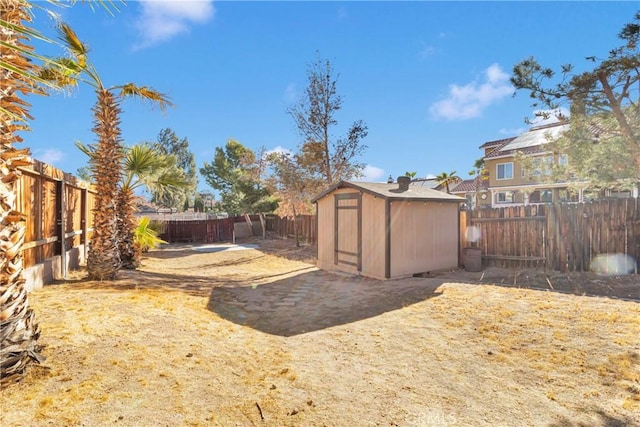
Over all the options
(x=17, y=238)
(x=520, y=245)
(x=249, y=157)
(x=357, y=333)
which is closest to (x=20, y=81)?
(x=17, y=238)

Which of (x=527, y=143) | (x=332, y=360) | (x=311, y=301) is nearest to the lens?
(x=332, y=360)

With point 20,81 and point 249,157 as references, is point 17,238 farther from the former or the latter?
point 249,157

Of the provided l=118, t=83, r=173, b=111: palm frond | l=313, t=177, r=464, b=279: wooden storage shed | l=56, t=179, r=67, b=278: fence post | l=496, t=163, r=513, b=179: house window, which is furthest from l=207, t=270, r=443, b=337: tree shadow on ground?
l=496, t=163, r=513, b=179: house window

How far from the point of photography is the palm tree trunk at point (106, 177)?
739 centimetres

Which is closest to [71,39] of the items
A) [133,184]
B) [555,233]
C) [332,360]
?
[133,184]

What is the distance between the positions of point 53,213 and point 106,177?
1.26 meters

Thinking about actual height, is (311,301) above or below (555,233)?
below

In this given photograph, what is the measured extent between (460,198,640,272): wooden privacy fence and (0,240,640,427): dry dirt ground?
1.70 m

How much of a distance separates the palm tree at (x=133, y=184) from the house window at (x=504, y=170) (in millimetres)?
25860

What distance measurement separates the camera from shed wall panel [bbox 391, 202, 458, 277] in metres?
8.73

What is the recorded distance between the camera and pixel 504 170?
27.0 meters

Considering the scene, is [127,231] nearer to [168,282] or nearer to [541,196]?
[168,282]

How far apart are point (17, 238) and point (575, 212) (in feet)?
35.5

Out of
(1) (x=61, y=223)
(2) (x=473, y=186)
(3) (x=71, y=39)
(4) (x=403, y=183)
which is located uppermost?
(2) (x=473, y=186)
